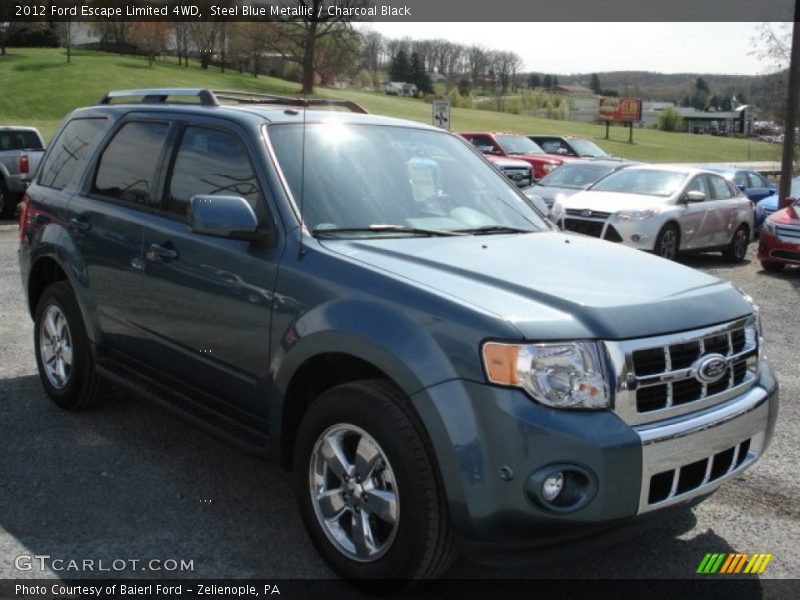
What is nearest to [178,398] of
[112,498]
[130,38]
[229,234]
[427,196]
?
[112,498]

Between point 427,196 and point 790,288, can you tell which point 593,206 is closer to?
point 790,288

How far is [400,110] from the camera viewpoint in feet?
218

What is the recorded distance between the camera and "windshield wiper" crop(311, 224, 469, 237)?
12.7 feet

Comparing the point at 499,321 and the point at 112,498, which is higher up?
the point at 499,321

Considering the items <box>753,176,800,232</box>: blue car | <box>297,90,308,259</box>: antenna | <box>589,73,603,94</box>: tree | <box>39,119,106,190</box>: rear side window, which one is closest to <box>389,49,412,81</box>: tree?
<box>753,176,800,232</box>: blue car

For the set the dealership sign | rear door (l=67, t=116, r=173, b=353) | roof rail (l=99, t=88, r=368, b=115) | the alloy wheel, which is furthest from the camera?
the dealership sign

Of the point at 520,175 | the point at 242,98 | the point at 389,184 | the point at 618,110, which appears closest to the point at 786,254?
the point at 520,175

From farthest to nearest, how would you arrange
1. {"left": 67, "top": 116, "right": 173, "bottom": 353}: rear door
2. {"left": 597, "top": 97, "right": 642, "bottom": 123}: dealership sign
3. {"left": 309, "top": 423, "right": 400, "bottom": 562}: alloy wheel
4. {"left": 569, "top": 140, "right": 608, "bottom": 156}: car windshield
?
{"left": 597, "top": 97, "right": 642, "bottom": 123}: dealership sign < {"left": 569, "top": 140, "right": 608, "bottom": 156}: car windshield < {"left": 67, "top": 116, "right": 173, "bottom": 353}: rear door < {"left": 309, "top": 423, "right": 400, "bottom": 562}: alloy wheel

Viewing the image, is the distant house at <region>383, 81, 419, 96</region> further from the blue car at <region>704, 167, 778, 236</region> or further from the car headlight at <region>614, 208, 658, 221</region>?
the car headlight at <region>614, 208, 658, 221</region>

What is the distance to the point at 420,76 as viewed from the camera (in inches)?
3789

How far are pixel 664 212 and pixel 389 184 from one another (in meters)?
9.62

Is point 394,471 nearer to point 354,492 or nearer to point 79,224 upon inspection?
point 354,492

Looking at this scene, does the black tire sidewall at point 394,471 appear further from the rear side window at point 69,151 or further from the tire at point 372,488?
the rear side window at point 69,151

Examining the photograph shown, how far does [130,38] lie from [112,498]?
82.3m
